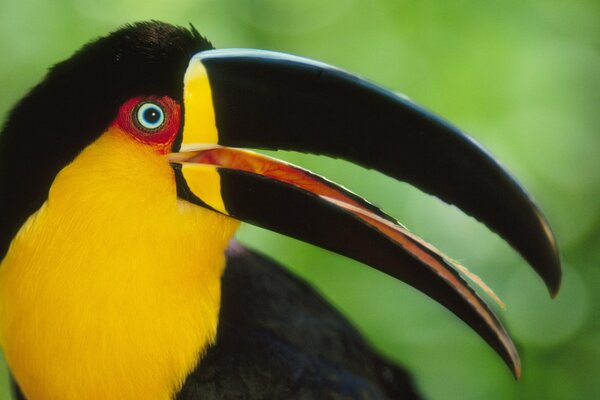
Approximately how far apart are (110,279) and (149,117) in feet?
1.21

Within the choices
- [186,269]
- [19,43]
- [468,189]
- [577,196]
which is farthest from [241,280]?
[577,196]

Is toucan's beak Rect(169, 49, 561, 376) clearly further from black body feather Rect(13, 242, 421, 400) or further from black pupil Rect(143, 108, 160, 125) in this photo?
black body feather Rect(13, 242, 421, 400)

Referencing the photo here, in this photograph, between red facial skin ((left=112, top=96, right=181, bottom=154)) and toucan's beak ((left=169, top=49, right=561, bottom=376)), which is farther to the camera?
red facial skin ((left=112, top=96, right=181, bottom=154))

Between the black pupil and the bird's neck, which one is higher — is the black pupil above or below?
above

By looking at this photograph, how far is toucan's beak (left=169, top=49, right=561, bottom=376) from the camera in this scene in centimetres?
168

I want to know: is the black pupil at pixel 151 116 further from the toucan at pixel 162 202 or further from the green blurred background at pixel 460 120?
the green blurred background at pixel 460 120

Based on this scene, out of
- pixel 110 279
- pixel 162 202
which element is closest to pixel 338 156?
pixel 162 202

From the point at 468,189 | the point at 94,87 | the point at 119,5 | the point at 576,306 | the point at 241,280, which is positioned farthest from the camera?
the point at 576,306

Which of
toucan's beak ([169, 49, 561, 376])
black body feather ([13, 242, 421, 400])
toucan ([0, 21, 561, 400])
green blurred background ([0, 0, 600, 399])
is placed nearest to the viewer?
toucan's beak ([169, 49, 561, 376])

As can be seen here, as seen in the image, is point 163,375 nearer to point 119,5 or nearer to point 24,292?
point 24,292

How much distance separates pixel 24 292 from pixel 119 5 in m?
2.15

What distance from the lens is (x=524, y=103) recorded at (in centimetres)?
414

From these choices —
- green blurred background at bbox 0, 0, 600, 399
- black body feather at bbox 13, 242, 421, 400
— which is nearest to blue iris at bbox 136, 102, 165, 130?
black body feather at bbox 13, 242, 421, 400

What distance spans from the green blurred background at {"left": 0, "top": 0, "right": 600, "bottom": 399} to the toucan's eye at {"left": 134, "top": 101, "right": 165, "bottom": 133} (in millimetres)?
1825
